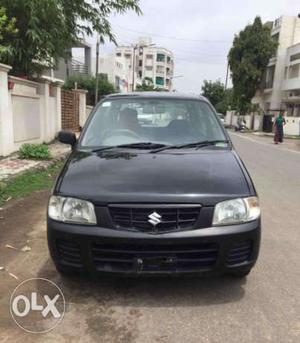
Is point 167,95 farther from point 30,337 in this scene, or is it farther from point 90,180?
point 30,337

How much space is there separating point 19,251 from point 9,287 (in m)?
0.89

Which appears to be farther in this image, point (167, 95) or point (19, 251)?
point (167, 95)

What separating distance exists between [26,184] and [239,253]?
5.37 meters

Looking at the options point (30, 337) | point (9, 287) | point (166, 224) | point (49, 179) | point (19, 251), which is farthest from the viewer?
point (49, 179)

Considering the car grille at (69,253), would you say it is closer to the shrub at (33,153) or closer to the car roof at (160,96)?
the car roof at (160,96)

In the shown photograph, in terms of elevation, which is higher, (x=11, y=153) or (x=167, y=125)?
(x=167, y=125)

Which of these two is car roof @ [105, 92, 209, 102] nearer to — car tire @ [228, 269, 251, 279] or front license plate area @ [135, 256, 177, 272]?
car tire @ [228, 269, 251, 279]

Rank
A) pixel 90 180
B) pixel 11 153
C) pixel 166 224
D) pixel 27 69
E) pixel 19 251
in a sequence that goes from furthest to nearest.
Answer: pixel 27 69 → pixel 11 153 → pixel 19 251 → pixel 90 180 → pixel 166 224

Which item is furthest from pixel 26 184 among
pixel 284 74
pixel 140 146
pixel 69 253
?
pixel 284 74

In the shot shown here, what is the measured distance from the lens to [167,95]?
509cm

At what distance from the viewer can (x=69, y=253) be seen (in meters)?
3.23

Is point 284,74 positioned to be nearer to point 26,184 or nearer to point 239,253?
point 26,184

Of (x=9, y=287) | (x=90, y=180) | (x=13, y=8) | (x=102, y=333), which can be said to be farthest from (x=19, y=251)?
(x=13, y=8)

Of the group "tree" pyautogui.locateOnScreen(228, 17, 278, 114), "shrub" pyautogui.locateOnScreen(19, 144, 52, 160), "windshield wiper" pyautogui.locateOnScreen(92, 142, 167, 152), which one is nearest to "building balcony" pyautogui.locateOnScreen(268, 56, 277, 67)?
"tree" pyautogui.locateOnScreen(228, 17, 278, 114)
